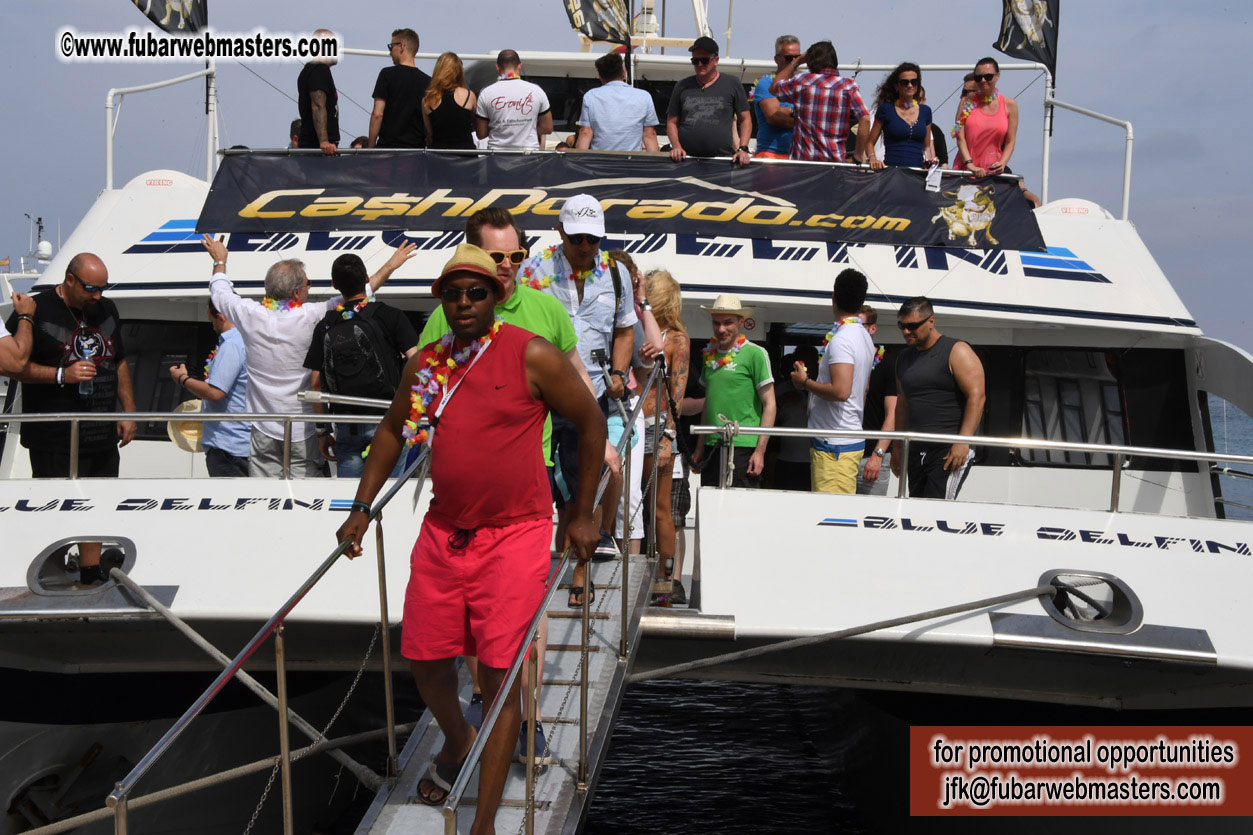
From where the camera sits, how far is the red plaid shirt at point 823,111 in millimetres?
7746

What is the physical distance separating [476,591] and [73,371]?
3.19 meters

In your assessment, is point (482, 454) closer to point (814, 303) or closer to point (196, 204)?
point (814, 303)

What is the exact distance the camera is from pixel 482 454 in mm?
3307

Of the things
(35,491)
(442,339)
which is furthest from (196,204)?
(442,339)

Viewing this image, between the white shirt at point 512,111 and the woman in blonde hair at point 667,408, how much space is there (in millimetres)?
2828

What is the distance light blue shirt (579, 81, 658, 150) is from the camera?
7.91 m

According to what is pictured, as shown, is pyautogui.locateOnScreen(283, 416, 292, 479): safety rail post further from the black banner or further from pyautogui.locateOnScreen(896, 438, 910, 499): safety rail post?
pyautogui.locateOnScreen(896, 438, 910, 499): safety rail post

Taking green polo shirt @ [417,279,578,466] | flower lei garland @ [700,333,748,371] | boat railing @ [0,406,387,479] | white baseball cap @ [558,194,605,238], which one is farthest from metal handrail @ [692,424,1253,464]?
boat railing @ [0,406,387,479]

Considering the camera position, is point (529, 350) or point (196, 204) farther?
point (196, 204)

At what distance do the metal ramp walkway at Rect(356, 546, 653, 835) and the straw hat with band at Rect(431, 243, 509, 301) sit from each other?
1418 mm

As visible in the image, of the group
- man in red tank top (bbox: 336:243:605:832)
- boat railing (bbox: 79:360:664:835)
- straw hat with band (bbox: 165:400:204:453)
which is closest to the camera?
boat railing (bbox: 79:360:664:835)

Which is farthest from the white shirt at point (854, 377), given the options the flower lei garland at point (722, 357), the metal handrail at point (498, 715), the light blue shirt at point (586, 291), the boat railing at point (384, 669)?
the metal handrail at point (498, 715)

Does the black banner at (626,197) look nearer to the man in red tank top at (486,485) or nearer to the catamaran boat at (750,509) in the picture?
the catamaran boat at (750,509)

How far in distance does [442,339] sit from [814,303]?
11.7 feet
